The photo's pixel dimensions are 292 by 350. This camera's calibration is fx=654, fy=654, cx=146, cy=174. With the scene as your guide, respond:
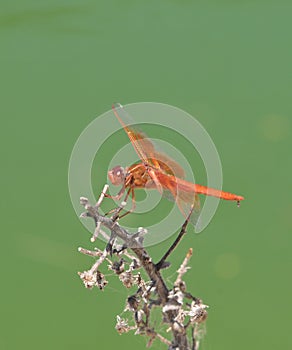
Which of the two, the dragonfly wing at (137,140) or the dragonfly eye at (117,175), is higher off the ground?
the dragonfly wing at (137,140)

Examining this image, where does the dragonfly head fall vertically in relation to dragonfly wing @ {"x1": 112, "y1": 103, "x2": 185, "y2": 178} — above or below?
below

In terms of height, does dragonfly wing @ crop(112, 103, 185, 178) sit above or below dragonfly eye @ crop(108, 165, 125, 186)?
above

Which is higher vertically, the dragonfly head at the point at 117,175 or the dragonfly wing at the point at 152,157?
the dragonfly wing at the point at 152,157

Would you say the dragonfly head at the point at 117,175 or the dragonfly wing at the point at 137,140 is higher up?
the dragonfly wing at the point at 137,140

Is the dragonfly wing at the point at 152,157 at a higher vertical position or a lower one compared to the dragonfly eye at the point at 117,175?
higher

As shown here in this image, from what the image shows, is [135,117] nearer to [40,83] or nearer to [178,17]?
[40,83]
